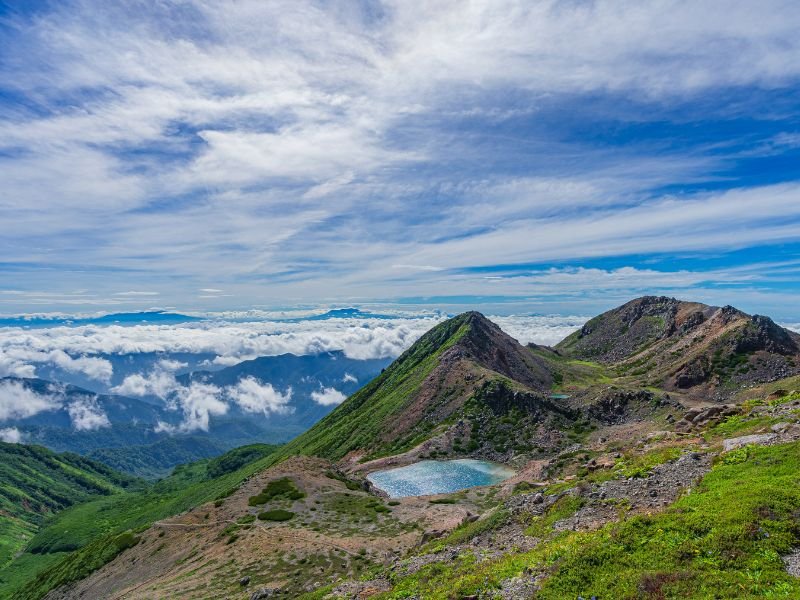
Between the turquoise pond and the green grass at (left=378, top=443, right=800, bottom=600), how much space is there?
77444 mm

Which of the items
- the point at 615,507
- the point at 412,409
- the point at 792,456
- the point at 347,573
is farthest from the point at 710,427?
the point at 412,409

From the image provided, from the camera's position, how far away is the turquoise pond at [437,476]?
356ft

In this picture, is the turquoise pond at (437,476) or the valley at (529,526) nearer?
the valley at (529,526)

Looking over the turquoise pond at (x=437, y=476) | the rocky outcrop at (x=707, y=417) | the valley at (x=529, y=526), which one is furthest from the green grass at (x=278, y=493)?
the rocky outcrop at (x=707, y=417)

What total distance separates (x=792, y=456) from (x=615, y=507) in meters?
12.7

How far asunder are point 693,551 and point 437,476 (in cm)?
9903

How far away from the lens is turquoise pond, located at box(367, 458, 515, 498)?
356 ft

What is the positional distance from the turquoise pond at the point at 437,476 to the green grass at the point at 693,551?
254 ft

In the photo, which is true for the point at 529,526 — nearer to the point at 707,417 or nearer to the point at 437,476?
the point at 707,417

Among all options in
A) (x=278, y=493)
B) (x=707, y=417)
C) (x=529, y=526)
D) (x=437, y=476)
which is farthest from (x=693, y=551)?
(x=437, y=476)

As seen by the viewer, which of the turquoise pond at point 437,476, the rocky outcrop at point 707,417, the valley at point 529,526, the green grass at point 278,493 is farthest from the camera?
the turquoise pond at point 437,476

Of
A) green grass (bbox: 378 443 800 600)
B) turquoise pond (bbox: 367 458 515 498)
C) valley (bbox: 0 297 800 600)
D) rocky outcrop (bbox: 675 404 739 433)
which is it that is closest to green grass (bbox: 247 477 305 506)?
valley (bbox: 0 297 800 600)

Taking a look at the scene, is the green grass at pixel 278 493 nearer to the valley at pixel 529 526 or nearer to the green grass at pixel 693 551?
the valley at pixel 529 526

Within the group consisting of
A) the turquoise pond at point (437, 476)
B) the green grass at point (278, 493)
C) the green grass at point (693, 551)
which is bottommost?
the turquoise pond at point (437, 476)
